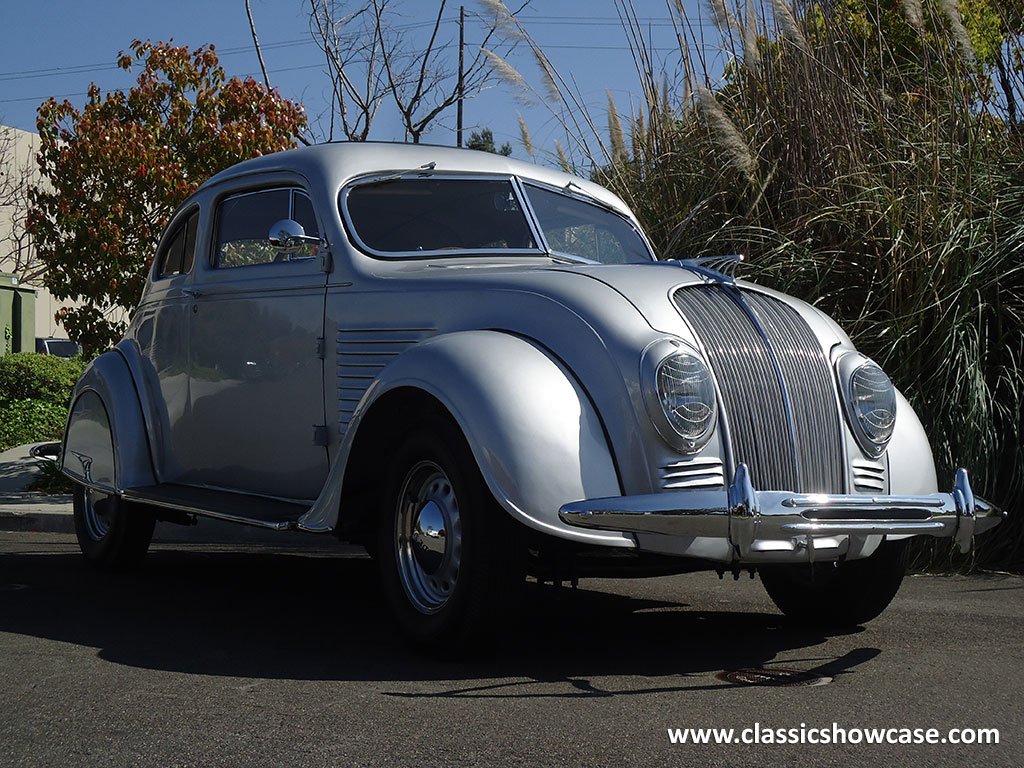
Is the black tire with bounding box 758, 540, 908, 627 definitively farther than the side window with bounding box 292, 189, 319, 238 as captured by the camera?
No

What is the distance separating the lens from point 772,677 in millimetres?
4164

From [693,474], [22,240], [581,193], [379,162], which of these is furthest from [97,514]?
[22,240]

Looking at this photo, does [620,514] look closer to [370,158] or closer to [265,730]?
[265,730]

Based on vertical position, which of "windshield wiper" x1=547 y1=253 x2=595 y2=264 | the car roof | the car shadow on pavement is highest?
the car roof

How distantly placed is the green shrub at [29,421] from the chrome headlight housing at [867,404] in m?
10.3

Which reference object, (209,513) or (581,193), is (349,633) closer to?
(209,513)

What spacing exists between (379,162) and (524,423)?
2143 mm

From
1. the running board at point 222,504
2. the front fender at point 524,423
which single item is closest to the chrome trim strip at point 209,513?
the running board at point 222,504

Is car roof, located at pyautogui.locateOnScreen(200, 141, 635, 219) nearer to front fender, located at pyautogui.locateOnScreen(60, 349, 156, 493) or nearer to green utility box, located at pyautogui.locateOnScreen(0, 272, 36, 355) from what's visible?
front fender, located at pyautogui.locateOnScreen(60, 349, 156, 493)

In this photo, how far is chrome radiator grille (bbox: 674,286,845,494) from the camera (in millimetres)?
4168

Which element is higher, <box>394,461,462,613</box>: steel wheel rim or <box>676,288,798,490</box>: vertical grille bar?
<box>676,288,798,490</box>: vertical grille bar

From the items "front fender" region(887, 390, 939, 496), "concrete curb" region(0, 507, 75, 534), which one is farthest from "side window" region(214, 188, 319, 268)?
"concrete curb" region(0, 507, 75, 534)

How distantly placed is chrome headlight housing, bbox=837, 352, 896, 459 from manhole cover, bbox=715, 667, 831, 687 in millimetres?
852

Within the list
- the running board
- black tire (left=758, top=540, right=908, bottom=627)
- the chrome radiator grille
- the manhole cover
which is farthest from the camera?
the running board
